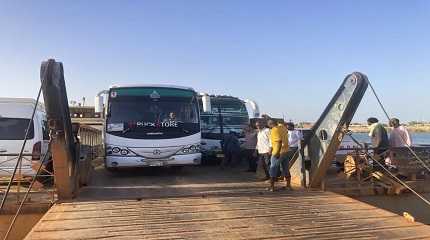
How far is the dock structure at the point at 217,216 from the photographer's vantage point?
6.60 m

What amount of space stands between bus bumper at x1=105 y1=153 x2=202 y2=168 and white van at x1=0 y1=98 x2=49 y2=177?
6.07ft

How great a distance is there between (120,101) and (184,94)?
6.21 ft

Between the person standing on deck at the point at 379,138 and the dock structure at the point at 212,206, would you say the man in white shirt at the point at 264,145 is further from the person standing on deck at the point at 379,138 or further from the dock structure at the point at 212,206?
the person standing on deck at the point at 379,138

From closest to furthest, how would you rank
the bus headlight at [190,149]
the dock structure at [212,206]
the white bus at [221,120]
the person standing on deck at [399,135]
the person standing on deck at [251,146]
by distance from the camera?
the dock structure at [212,206], the person standing on deck at [399,135], the bus headlight at [190,149], the person standing on deck at [251,146], the white bus at [221,120]

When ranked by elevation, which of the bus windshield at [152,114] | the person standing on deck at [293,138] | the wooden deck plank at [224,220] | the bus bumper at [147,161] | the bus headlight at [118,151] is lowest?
the wooden deck plank at [224,220]

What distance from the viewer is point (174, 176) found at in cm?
1359

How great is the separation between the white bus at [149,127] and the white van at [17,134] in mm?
1828

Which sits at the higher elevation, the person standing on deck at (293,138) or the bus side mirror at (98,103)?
the bus side mirror at (98,103)

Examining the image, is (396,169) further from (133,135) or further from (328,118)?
(133,135)

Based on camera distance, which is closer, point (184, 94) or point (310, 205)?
point (310, 205)

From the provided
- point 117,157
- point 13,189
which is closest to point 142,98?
point 117,157

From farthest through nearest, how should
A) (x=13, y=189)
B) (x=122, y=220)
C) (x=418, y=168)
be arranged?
(x=418, y=168), (x=13, y=189), (x=122, y=220)

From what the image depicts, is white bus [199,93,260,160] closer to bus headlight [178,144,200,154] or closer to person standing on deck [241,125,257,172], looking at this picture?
person standing on deck [241,125,257,172]

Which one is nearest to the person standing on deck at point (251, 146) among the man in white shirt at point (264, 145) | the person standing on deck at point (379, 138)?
the man in white shirt at point (264, 145)
